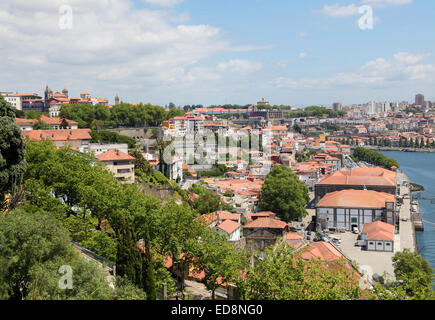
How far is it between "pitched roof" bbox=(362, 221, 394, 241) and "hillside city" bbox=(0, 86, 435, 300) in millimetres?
90

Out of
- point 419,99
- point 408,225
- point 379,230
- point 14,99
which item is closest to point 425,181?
point 408,225

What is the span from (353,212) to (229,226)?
8.61m

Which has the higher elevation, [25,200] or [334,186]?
[25,200]

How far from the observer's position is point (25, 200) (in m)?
11.4

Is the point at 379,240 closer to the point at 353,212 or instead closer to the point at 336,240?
the point at 336,240

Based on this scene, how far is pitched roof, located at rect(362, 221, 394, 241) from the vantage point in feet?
67.5

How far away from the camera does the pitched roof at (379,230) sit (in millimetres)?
20562

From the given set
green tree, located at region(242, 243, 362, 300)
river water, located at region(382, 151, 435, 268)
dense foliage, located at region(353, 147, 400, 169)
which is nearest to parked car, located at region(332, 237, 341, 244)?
river water, located at region(382, 151, 435, 268)

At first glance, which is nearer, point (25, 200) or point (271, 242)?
point (25, 200)

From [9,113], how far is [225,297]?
6.52 m

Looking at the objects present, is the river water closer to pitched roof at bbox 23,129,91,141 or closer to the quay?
the quay

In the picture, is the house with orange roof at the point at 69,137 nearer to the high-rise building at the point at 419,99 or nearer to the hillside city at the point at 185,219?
the hillside city at the point at 185,219

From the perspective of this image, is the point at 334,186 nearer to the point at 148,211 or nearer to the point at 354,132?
the point at 148,211
